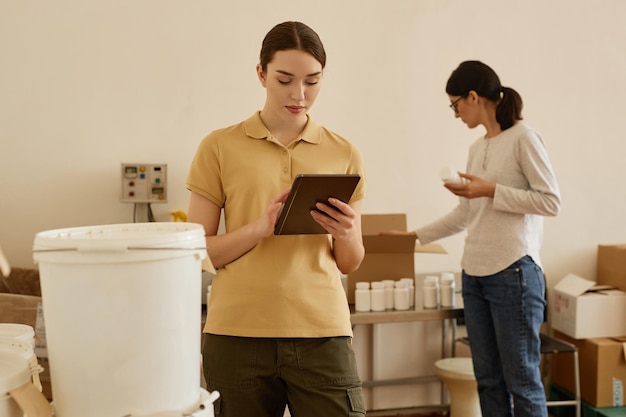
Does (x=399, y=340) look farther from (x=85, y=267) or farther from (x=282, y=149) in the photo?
(x=85, y=267)

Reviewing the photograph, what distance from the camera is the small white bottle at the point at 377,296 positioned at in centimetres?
306

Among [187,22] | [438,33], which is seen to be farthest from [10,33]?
[438,33]

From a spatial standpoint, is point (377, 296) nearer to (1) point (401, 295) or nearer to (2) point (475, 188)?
(1) point (401, 295)

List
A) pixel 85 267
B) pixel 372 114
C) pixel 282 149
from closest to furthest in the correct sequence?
pixel 85 267 → pixel 282 149 → pixel 372 114

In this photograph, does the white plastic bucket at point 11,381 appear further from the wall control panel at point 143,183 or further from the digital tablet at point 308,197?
the wall control panel at point 143,183

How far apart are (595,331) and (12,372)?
3.08 m

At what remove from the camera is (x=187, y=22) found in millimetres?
3322

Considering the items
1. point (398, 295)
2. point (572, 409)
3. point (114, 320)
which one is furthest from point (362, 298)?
point (114, 320)

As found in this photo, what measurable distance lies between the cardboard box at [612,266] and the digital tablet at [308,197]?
2.71 m

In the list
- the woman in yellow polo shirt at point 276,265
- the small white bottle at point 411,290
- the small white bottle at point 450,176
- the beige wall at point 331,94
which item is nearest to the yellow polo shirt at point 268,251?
the woman in yellow polo shirt at point 276,265

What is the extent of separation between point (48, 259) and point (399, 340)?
289cm

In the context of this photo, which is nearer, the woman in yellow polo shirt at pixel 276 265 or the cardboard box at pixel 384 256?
the woman in yellow polo shirt at pixel 276 265

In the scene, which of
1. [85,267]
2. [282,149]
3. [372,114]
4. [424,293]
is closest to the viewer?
[85,267]

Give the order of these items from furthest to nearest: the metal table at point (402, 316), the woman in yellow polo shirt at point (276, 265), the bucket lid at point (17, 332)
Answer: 1. the metal table at point (402, 316)
2. the woman in yellow polo shirt at point (276, 265)
3. the bucket lid at point (17, 332)
